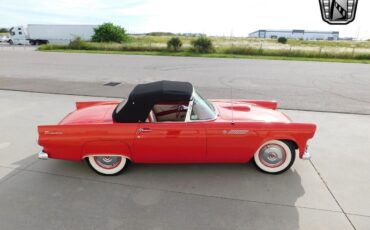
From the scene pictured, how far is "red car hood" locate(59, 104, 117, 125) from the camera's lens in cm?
372

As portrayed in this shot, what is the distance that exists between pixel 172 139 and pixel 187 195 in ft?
2.41

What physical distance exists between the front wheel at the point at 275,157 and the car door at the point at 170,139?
2.82 ft

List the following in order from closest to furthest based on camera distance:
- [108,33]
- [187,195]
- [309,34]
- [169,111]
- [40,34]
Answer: [187,195] → [169,111] → [108,33] → [40,34] → [309,34]

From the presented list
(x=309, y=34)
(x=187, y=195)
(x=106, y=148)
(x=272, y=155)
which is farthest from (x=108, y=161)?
(x=309, y=34)

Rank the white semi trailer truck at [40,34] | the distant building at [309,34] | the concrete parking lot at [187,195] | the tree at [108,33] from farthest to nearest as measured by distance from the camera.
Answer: the distant building at [309,34] < the white semi trailer truck at [40,34] < the tree at [108,33] < the concrete parking lot at [187,195]

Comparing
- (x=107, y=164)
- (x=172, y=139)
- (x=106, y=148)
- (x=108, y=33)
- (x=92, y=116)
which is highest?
(x=108, y=33)

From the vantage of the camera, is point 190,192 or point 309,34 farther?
point 309,34

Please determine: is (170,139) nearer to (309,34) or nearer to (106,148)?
(106,148)

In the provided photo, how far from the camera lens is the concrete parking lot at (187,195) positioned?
9.11 ft

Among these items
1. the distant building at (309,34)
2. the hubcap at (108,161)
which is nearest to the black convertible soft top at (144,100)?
the hubcap at (108,161)

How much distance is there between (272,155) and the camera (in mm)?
3641

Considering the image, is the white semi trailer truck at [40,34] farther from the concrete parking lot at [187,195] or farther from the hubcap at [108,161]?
the hubcap at [108,161]

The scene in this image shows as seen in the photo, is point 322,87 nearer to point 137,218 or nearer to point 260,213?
point 260,213

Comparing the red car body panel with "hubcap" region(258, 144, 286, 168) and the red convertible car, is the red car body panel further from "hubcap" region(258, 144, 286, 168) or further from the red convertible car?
"hubcap" region(258, 144, 286, 168)
